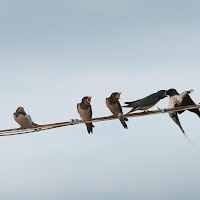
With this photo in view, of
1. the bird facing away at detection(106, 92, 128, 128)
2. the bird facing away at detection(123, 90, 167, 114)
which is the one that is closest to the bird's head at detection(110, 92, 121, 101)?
the bird facing away at detection(106, 92, 128, 128)

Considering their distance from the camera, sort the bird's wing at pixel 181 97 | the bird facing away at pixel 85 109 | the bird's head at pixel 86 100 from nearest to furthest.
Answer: the bird's wing at pixel 181 97, the bird's head at pixel 86 100, the bird facing away at pixel 85 109

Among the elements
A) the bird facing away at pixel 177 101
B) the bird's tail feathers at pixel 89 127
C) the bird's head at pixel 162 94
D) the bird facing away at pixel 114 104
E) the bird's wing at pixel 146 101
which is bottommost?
the bird facing away at pixel 177 101

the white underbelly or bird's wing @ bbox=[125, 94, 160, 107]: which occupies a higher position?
the white underbelly

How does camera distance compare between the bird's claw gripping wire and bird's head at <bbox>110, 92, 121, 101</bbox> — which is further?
bird's head at <bbox>110, 92, 121, 101</bbox>

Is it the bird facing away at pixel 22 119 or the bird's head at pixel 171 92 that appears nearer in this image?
the bird's head at pixel 171 92

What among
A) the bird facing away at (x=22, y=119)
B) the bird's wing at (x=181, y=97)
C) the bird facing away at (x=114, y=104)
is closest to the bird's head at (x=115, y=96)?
the bird facing away at (x=114, y=104)

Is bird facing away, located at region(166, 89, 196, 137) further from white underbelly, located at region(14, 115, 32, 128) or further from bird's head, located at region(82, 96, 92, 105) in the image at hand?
white underbelly, located at region(14, 115, 32, 128)

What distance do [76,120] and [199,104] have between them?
2.70 metres

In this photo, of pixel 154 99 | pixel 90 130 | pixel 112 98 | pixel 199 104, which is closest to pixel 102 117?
pixel 154 99

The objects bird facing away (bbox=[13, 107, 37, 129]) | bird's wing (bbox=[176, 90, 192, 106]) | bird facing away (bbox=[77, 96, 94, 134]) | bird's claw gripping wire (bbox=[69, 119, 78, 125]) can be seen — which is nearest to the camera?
bird's wing (bbox=[176, 90, 192, 106])

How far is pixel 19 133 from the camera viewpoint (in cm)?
1109

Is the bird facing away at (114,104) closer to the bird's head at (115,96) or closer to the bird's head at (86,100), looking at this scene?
the bird's head at (115,96)

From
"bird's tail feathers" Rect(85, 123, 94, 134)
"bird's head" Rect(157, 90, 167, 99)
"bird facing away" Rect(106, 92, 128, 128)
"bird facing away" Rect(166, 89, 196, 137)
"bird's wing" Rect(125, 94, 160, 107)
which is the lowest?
"bird facing away" Rect(166, 89, 196, 137)

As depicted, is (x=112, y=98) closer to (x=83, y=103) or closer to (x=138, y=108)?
(x=83, y=103)
